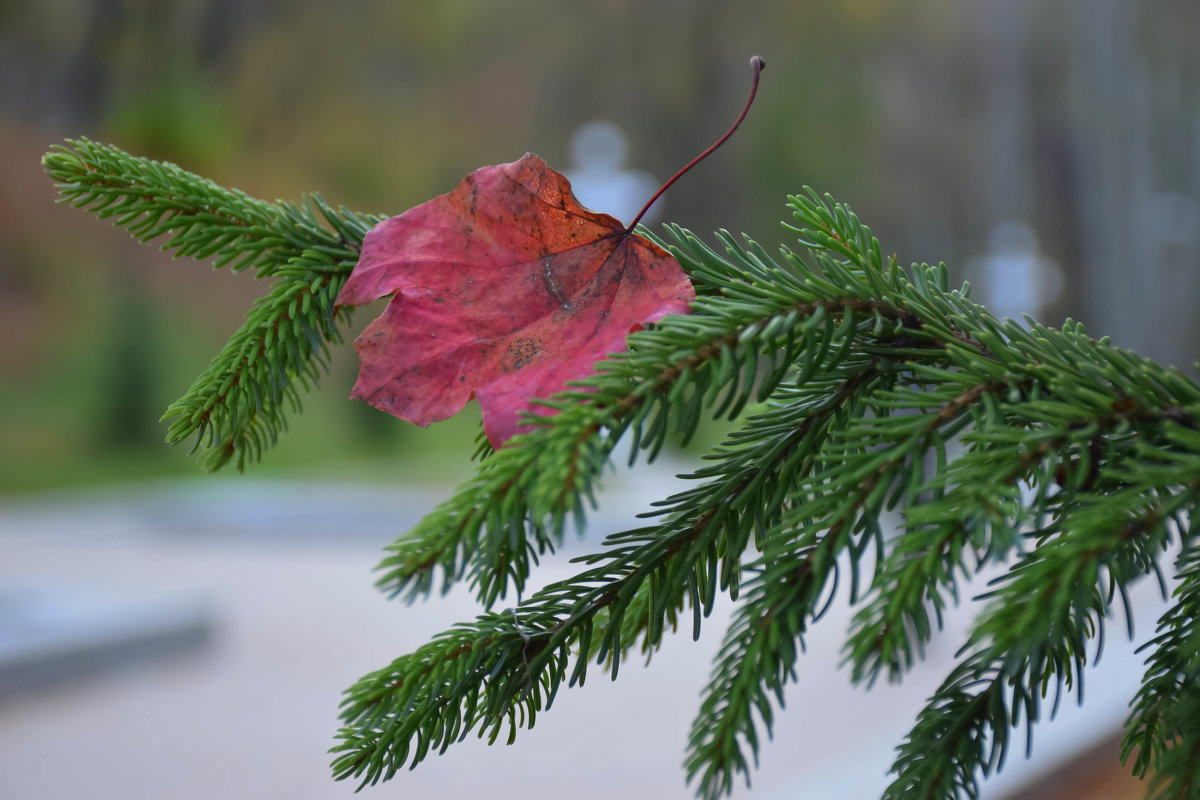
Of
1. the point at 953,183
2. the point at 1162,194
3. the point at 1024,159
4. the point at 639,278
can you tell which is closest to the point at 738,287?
the point at 639,278

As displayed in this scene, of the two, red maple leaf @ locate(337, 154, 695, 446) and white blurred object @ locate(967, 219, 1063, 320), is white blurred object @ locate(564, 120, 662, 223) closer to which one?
white blurred object @ locate(967, 219, 1063, 320)

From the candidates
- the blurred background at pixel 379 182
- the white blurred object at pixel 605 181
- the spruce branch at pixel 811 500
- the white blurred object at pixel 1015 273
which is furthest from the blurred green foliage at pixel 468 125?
the spruce branch at pixel 811 500

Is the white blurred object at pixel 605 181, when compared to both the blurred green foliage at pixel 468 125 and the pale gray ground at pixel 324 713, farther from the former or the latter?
the blurred green foliage at pixel 468 125

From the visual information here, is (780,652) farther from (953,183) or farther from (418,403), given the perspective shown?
(953,183)

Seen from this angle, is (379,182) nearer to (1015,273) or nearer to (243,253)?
(1015,273)

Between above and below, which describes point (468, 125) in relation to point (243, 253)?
above

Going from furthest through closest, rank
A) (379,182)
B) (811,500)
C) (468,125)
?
(468,125)
(379,182)
(811,500)

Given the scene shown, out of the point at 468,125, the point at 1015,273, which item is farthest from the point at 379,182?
the point at 1015,273
